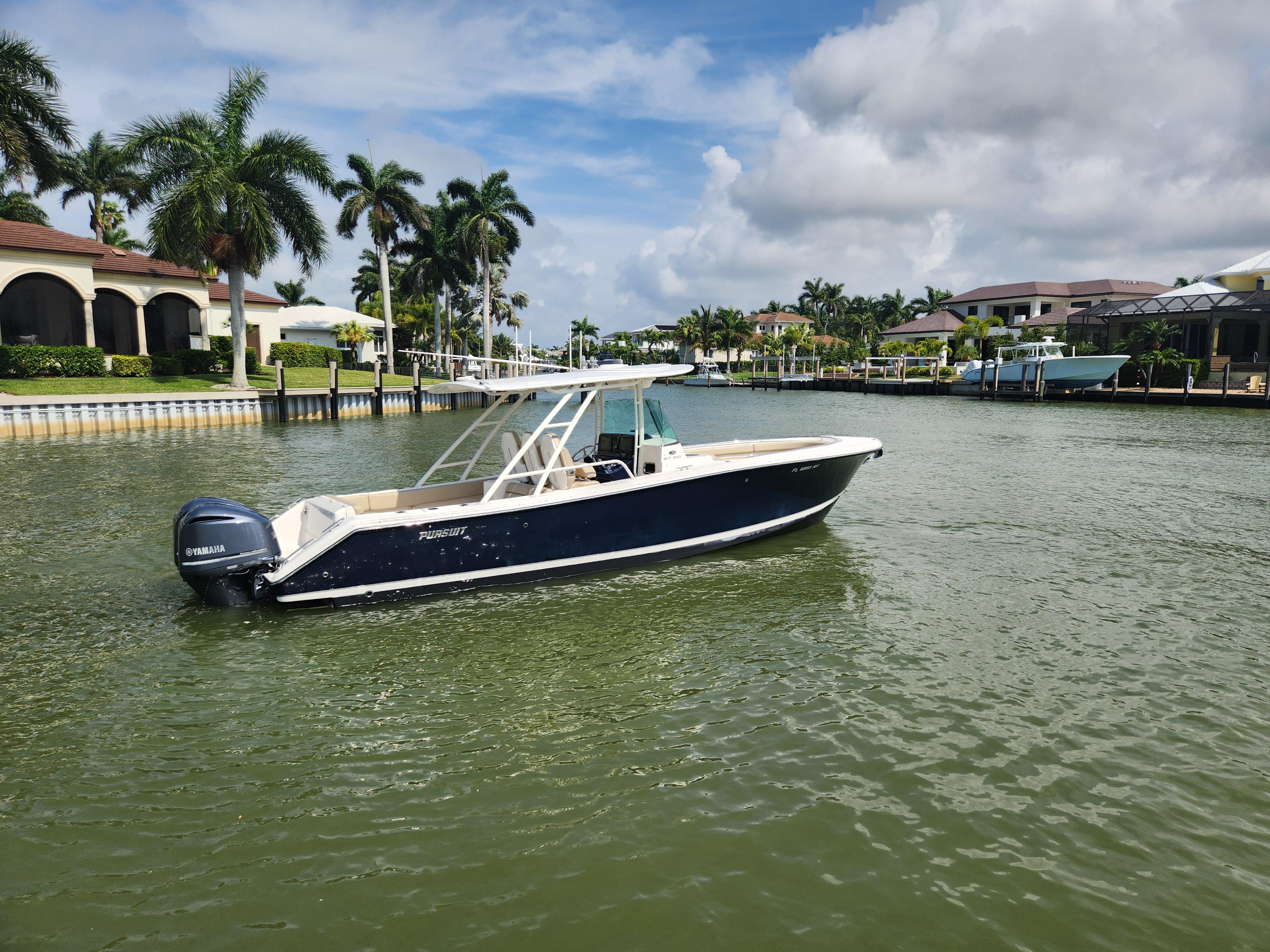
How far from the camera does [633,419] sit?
10.4 meters

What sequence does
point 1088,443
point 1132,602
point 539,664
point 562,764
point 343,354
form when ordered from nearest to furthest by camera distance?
1. point 562,764
2. point 539,664
3. point 1132,602
4. point 1088,443
5. point 343,354

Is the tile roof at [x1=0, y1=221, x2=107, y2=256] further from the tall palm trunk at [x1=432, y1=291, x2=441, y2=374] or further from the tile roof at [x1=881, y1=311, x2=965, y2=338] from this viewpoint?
the tile roof at [x1=881, y1=311, x2=965, y2=338]

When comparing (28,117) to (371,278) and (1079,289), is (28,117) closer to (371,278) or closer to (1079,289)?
(371,278)

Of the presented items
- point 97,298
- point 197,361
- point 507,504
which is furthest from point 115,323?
point 507,504

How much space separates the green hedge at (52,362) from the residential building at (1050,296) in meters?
77.6

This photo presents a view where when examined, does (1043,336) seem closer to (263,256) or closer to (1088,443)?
(1088,443)

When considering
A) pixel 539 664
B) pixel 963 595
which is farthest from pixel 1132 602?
pixel 539 664

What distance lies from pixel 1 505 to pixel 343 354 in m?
40.7

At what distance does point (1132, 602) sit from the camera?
8.77 meters

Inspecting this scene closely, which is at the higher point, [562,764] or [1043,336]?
[1043,336]

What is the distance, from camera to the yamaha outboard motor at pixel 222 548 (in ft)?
24.7

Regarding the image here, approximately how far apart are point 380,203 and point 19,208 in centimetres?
1982

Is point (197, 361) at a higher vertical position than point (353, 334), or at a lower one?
lower

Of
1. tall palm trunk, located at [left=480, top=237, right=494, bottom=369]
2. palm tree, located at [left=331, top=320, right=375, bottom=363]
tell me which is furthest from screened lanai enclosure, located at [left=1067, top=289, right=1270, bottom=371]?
palm tree, located at [left=331, top=320, right=375, bottom=363]
